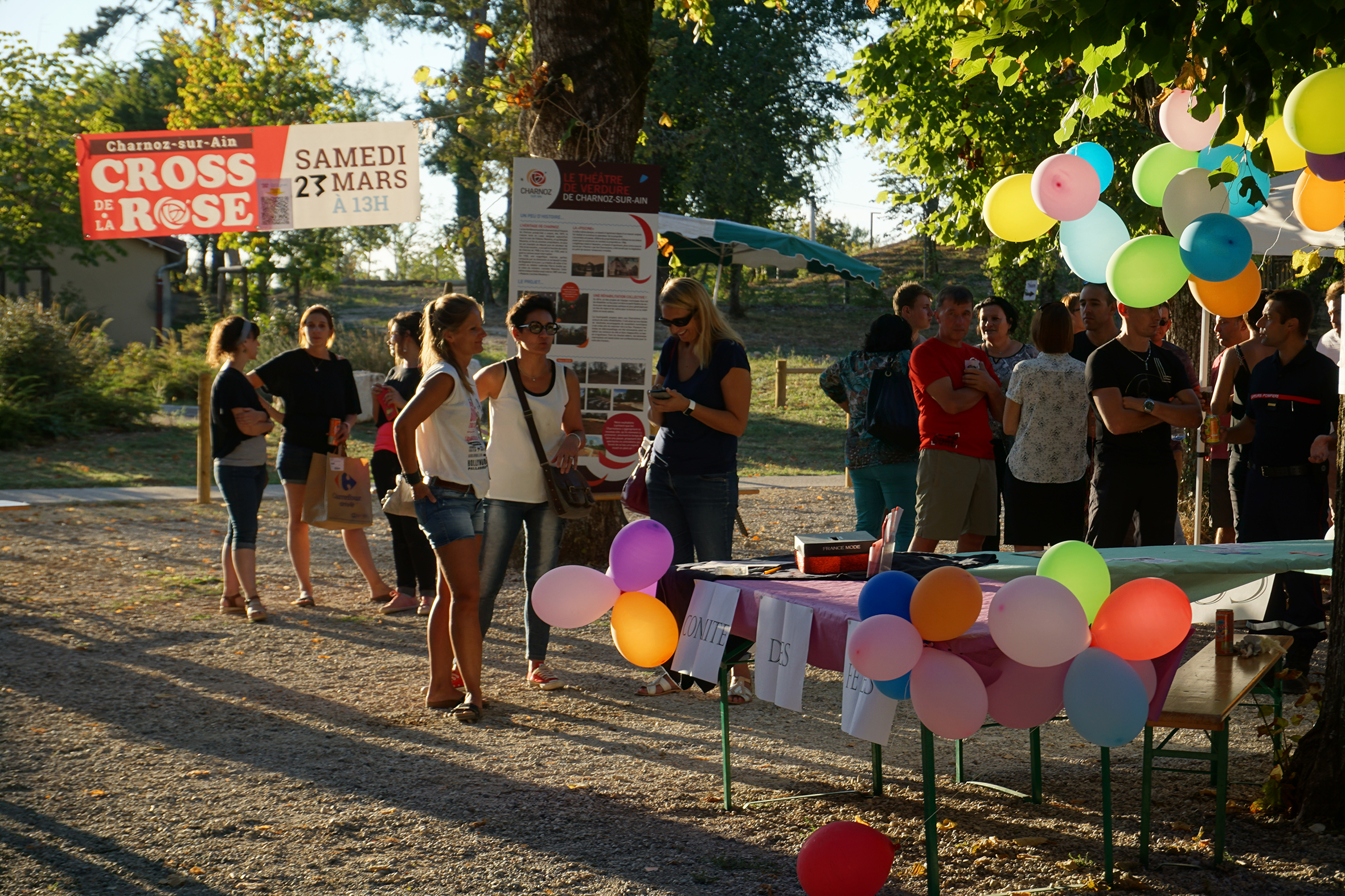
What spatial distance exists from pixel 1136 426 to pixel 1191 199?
1.55 meters

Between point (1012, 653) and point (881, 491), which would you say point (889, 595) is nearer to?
point (1012, 653)

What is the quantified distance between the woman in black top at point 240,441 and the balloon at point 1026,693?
4836mm

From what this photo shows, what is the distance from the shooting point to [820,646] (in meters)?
3.44

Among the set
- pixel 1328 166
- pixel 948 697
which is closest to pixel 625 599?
pixel 948 697

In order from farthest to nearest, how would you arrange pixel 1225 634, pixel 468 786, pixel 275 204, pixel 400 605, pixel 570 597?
pixel 275 204 < pixel 400 605 < pixel 468 786 < pixel 1225 634 < pixel 570 597

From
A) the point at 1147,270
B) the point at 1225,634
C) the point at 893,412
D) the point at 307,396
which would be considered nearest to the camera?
the point at 1225,634

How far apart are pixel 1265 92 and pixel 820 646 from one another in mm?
2042

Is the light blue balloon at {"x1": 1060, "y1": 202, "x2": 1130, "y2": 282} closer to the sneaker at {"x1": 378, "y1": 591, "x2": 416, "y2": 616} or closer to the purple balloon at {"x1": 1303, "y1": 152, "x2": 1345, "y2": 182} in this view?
the purple balloon at {"x1": 1303, "y1": 152, "x2": 1345, "y2": 182}

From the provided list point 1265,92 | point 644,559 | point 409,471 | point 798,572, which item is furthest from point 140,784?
point 1265,92

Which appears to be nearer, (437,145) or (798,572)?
(798,572)

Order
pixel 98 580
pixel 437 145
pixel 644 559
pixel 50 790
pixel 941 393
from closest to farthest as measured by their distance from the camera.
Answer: pixel 644 559 → pixel 50 790 → pixel 941 393 → pixel 98 580 → pixel 437 145

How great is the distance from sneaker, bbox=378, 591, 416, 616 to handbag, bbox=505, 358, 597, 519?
92.1 inches

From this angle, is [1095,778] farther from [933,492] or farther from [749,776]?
[933,492]

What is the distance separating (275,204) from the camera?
10406 mm
